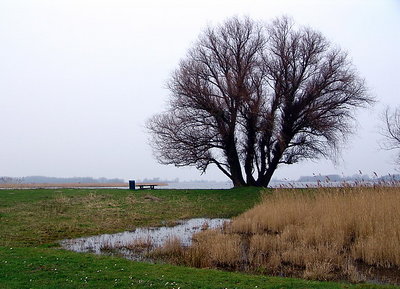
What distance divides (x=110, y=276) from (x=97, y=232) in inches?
263

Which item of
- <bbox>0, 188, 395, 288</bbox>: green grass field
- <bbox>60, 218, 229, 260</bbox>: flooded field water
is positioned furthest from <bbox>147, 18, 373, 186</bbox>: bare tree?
<bbox>60, 218, 229, 260</bbox>: flooded field water

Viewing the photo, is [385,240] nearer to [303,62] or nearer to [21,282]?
[21,282]

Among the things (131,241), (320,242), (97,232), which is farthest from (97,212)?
(320,242)

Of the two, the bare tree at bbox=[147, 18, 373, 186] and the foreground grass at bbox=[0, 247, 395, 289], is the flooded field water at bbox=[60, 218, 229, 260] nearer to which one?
the foreground grass at bbox=[0, 247, 395, 289]

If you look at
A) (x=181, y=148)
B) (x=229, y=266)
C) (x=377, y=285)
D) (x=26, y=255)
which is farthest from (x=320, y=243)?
(x=181, y=148)

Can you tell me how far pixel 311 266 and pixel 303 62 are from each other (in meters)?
24.7

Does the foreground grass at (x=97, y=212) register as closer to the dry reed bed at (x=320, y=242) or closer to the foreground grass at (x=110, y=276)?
the foreground grass at (x=110, y=276)

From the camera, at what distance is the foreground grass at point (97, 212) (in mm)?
13742

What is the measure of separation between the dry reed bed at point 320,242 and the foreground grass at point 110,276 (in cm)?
129

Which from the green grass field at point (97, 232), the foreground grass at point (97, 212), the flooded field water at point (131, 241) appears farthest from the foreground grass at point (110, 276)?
the foreground grass at point (97, 212)

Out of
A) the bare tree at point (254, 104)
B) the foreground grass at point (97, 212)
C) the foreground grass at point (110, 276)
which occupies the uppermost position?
the bare tree at point (254, 104)

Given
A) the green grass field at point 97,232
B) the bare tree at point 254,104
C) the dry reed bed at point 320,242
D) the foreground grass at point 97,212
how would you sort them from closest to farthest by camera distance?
the green grass field at point 97,232
the dry reed bed at point 320,242
the foreground grass at point 97,212
the bare tree at point 254,104

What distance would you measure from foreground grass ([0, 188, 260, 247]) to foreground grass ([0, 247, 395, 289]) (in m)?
3.31

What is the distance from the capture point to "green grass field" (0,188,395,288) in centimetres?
723
